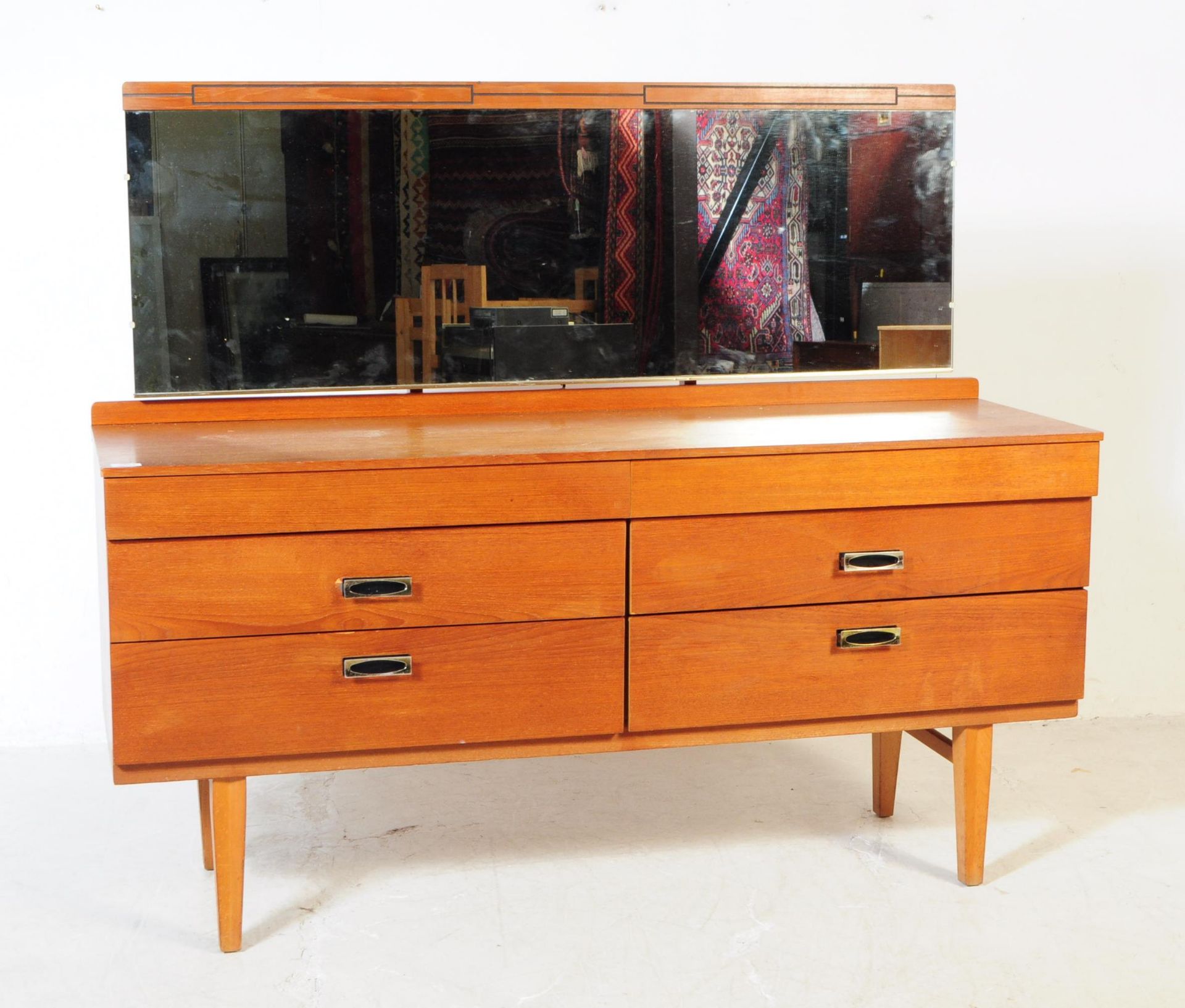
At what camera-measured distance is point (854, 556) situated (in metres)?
1.97

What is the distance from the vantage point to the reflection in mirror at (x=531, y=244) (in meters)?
2.22

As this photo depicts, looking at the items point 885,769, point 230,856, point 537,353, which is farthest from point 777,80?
point 230,856

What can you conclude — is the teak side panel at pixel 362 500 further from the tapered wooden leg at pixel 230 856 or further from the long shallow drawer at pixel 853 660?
the tapered wooden leg at pixel 230 856

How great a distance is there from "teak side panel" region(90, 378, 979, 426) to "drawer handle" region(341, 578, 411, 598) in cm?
51

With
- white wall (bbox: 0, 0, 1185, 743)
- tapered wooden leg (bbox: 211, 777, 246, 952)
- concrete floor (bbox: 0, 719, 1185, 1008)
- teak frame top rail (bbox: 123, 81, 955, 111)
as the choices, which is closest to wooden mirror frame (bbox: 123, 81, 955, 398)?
teak frame top rail (bbox: 123, 81, 955, 111)

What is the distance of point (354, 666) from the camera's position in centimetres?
186

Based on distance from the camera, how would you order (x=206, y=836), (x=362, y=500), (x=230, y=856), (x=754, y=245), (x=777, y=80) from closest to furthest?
1. (x=362, y=500)
2. (x=230, y=856)
3. (x=206, y=836)
4. (x=754, y=245)
5. (x=777, y=80)

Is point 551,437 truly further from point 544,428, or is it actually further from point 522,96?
point 522,96

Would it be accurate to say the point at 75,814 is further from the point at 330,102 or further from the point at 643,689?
the point at 330,102

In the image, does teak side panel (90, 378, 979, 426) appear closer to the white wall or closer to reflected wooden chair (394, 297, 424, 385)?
reflected wooden chair (394, 297, 424, 385)

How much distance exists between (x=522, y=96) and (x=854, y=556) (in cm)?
99

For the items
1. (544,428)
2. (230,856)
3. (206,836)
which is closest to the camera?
(230,856)

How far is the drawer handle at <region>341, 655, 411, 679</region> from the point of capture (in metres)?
1.85

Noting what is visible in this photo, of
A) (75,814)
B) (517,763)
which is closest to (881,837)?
(517,763)
